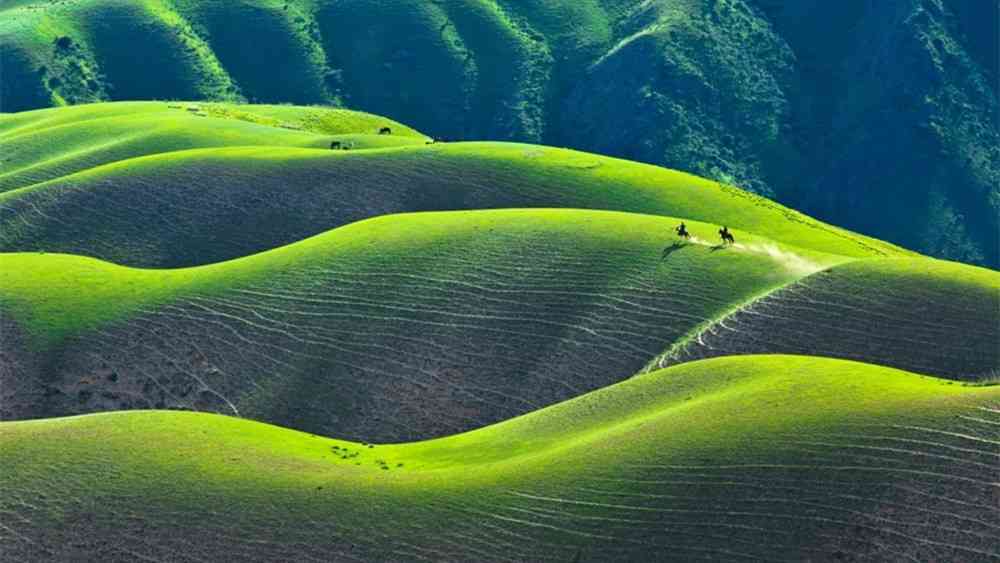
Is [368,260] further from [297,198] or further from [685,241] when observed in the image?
[297,198]

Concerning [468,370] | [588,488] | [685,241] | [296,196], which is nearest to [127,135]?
[296,196]

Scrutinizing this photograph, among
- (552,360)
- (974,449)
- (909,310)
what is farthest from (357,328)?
(974,449)

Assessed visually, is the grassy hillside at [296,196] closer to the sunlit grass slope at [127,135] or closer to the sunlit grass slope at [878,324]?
the sunlit grass slope at [127,135]

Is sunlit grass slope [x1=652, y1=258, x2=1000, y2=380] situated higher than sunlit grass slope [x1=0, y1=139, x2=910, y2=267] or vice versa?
sunlit grass slope [x1=652, y1=258, x2=1000, y2=380]

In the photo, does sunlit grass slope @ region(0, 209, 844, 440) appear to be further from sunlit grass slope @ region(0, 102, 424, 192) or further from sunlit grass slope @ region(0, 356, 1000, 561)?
sunlit grass slope @ region(0, 102, 424, 192)

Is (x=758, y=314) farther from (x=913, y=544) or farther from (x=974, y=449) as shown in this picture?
(x=913, y=544)

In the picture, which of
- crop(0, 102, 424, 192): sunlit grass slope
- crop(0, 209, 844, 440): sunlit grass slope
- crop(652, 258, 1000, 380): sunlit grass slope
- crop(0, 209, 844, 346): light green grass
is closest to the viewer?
crop(652, 258, 1000, 380): sunlit grass slope

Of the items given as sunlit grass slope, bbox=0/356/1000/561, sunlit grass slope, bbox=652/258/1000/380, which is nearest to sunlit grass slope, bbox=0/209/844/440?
sunlit grass slope, bbox=652/258/1000/380
